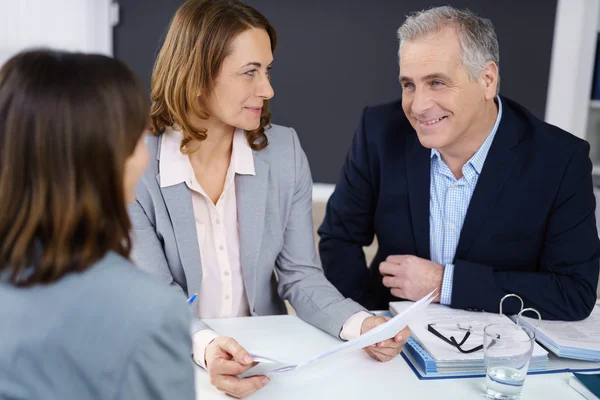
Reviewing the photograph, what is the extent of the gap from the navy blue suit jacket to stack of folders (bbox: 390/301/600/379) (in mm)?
124

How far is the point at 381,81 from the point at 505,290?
211 centimetres

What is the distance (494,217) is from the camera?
167 cm

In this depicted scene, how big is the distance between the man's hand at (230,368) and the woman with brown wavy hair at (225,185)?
296 mm

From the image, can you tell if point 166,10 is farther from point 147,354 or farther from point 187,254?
point 147,354

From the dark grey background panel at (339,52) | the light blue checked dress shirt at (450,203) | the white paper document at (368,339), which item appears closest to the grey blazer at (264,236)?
the white paper document at (368,339)

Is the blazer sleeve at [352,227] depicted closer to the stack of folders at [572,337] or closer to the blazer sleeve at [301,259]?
the blazer sleeve at [301,259]

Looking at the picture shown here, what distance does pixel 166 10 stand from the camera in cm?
344

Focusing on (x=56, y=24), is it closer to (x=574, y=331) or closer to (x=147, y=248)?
(x=147, y=248)

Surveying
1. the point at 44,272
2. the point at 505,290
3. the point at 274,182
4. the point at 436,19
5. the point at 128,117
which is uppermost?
the point at 436,19

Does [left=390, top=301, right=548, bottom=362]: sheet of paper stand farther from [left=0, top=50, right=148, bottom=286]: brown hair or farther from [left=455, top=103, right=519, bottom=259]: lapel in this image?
[left=0, top=50, right=148, bottom=286]: brown hair

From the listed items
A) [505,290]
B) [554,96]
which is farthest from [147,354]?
[554,96]

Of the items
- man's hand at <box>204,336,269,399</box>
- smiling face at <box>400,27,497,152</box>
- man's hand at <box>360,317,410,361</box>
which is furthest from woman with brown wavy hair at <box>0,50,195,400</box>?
smiling face at <box>400,27,497,152</box>

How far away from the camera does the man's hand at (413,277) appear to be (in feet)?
5.08

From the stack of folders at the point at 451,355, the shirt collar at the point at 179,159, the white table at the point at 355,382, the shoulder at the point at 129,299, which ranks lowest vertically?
the white table at the point at 355,382
